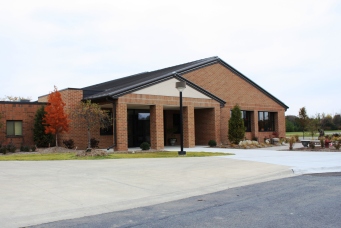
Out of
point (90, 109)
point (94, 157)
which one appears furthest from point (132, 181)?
point (90, 109)

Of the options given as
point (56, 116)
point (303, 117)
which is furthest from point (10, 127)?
point (303, 117)

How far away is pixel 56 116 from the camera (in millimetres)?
22781

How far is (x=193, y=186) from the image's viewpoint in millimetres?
9539

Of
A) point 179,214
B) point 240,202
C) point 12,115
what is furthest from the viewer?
point 12,115

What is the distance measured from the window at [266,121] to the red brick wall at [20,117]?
19500 mm

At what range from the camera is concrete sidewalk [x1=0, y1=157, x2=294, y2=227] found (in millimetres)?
7020

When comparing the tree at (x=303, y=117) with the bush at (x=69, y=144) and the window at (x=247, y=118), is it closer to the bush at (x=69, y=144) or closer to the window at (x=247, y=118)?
the window at (x=247, y=118)

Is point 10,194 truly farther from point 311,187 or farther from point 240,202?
point 311,187

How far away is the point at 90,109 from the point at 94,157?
2937 millimetres

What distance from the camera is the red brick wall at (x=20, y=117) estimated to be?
77.5ft

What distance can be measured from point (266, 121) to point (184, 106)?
41.0 feet

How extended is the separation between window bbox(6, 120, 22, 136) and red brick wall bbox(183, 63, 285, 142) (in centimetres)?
1267

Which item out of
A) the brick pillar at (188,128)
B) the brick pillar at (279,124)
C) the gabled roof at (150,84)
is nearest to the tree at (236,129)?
the gabled roof at (150,84)

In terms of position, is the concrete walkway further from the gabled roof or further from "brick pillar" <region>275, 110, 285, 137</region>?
"brick pillar" <region>275, 110, 285, 137</region>
